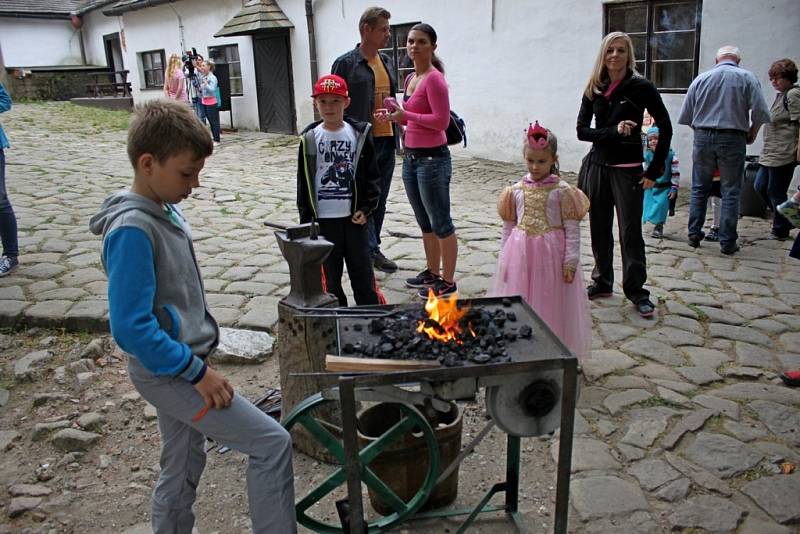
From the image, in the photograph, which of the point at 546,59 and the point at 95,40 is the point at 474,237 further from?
the point at 95,40

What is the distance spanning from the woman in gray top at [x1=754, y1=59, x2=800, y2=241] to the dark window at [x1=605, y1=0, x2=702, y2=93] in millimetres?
2364

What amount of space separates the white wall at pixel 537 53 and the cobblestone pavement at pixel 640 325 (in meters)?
2.16

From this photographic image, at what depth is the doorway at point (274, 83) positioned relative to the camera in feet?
53.9

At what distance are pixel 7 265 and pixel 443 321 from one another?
198 inches

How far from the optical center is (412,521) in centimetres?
303

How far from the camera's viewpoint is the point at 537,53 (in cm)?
1136

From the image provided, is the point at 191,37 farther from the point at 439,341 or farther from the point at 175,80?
the point at 439,341

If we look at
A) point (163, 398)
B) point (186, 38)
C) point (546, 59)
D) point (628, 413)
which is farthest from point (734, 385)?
point (186, 38)

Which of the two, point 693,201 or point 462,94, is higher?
point 462,94

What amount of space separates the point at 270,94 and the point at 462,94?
243 inches

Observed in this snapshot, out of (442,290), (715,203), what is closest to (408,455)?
(442,290)

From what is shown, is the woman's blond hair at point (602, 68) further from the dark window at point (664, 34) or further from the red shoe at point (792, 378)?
the dark window at point (664, 34)

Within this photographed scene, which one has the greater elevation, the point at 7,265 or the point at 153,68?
the point at 153,68

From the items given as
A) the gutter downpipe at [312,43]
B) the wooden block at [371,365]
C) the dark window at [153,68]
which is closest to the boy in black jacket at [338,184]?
the wooden block at [371,365]
